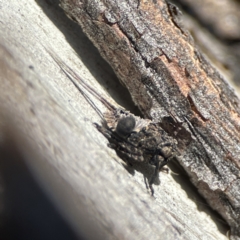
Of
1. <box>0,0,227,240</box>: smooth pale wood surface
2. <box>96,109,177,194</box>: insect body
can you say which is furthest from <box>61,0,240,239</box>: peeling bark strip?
<box>0,0,227,240</box>: smooth pale wood surface

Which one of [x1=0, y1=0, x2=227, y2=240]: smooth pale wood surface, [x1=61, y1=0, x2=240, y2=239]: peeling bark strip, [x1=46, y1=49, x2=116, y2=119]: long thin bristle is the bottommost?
[x1=0, y1=0, x2=227, y2=240]: smooth pale wood surface

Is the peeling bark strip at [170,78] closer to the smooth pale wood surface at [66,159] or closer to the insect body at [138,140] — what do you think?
the insect body at [138,140]

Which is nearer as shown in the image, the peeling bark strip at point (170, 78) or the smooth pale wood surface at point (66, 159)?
the smooth pale wood surface at point (66, 159)

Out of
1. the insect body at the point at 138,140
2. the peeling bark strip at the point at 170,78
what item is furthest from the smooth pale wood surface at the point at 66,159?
the peeling bark strip at the point at 170,78

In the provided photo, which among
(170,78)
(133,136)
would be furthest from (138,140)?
(170,78)

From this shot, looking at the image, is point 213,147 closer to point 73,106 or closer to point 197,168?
point 197,168

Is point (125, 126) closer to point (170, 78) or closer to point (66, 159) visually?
point (170, 78)

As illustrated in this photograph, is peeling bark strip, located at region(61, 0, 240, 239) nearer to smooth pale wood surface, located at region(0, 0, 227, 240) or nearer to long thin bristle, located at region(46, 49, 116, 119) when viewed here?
long thin bristle, located at region(46, 49, 116, 119)

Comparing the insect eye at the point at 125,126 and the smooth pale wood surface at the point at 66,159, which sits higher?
the insect eye at the point at 125,126
